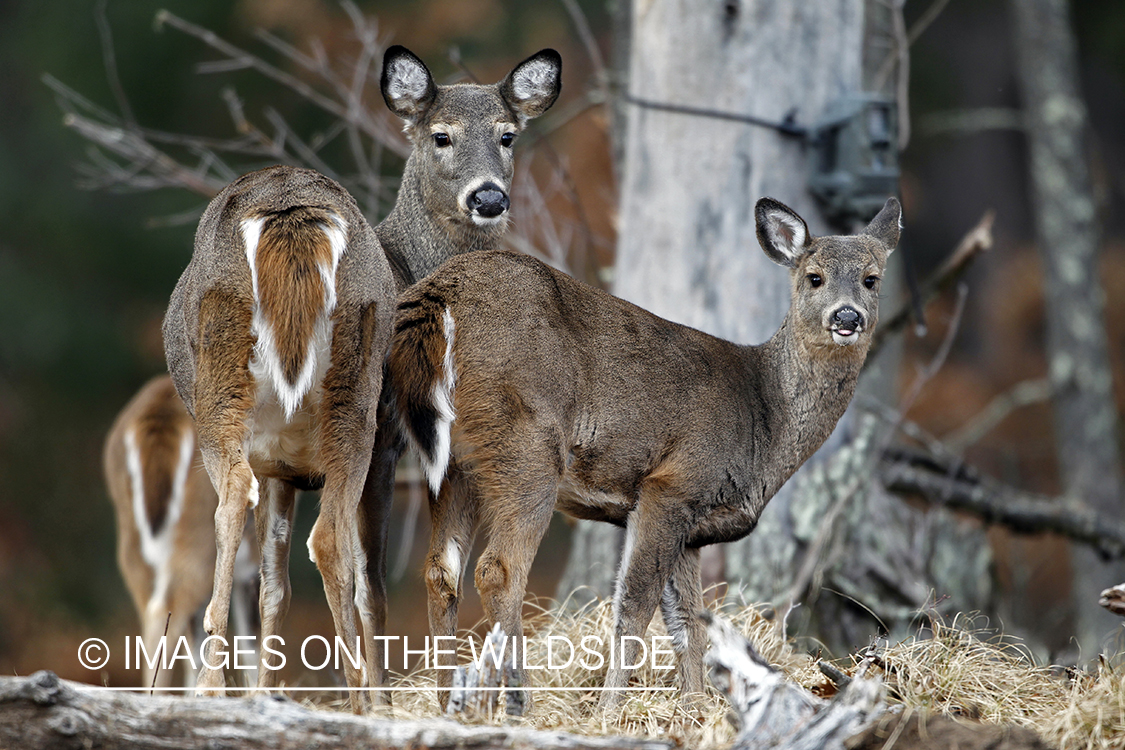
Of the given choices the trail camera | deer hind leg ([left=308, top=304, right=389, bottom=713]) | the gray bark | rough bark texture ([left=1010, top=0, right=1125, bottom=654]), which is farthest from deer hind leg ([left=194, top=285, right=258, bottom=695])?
rough bark texture ([left=1010, top=0, right=1125, bottom=654])

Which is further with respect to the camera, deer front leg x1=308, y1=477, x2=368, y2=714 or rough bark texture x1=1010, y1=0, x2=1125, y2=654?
rough bark texture x1=1010, y1=0, x2=1125, y2=654

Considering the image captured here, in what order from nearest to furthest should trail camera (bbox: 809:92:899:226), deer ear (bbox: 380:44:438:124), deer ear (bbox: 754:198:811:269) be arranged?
1. deer ear (bbox: 380:44:438:124)
2. deer ear (bbox: 754:198:811:269)
3. trail camera (bbox: 809:92:899:226)

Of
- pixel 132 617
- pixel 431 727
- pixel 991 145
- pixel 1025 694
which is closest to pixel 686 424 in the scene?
pixel 1025 694

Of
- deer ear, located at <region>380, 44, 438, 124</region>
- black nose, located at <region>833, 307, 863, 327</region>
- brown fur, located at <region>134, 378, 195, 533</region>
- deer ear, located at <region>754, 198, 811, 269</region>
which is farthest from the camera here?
brown fur, located at <region>134, 378, 195, 533</region>

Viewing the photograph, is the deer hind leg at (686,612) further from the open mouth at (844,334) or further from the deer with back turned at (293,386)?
the deer with back turned at (293,386)

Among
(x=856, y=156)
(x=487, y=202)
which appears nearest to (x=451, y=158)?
(x=487, y=202)

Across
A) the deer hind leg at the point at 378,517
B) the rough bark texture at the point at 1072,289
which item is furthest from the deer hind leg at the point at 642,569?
the rough bark texture at the point at 1072,289

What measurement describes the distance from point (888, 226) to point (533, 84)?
1568 millimetres

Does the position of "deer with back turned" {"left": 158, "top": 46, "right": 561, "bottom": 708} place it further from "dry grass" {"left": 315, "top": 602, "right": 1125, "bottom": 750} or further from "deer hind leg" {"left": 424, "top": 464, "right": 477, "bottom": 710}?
"dry grass" {"left": 315, "top": 602, "right": 1125, "bottom": 750}

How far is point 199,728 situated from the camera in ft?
10.5

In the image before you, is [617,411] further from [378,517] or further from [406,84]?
[406,84]

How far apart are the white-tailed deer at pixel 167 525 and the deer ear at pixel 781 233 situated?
302 centimetres

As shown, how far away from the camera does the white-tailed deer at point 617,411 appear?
14.7ft

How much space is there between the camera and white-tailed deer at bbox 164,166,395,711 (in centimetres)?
399
